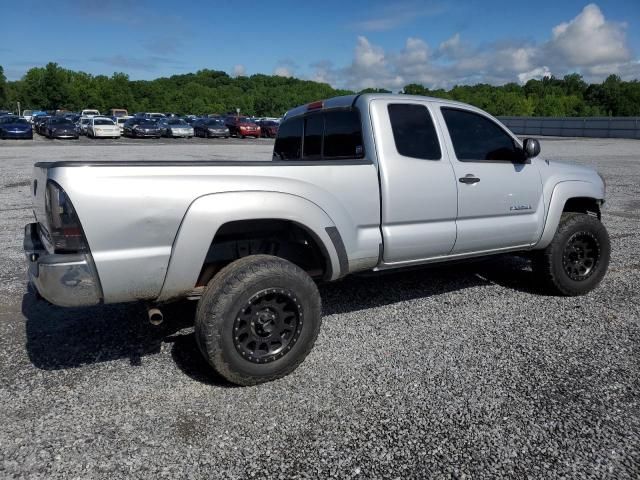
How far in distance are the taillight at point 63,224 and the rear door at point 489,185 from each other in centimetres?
279

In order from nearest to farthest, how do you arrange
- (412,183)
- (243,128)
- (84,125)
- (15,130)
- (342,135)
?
(412,183)
(342,135)
(15,130)
(84,125)
(243,128)

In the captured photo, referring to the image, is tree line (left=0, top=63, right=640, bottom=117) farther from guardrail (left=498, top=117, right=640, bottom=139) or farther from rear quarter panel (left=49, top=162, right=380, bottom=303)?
rear quarter panel (left=49, top=162, right=380, bottom=303)

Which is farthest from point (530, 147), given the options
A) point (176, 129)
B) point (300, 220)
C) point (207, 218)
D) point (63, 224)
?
point (176, 129)

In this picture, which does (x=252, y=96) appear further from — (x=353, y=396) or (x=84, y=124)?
(x=353, y=396)

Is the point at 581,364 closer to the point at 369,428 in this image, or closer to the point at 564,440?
the point at 564,440

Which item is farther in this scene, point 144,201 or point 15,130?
point 15,130

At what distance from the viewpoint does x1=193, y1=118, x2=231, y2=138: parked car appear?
39.4 m

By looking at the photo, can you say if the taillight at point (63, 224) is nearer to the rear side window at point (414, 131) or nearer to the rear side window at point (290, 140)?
the rear side window at point (414, 131)

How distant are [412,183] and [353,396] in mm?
1624

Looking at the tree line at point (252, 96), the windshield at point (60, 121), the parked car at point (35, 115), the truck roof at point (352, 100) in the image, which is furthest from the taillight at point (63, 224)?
the tree line at point (252, 96)

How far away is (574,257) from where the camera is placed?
5.05m

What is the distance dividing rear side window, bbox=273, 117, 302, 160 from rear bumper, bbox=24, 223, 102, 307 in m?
2.40

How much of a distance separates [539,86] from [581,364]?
114 metres

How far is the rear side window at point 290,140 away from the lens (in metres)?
4.75
